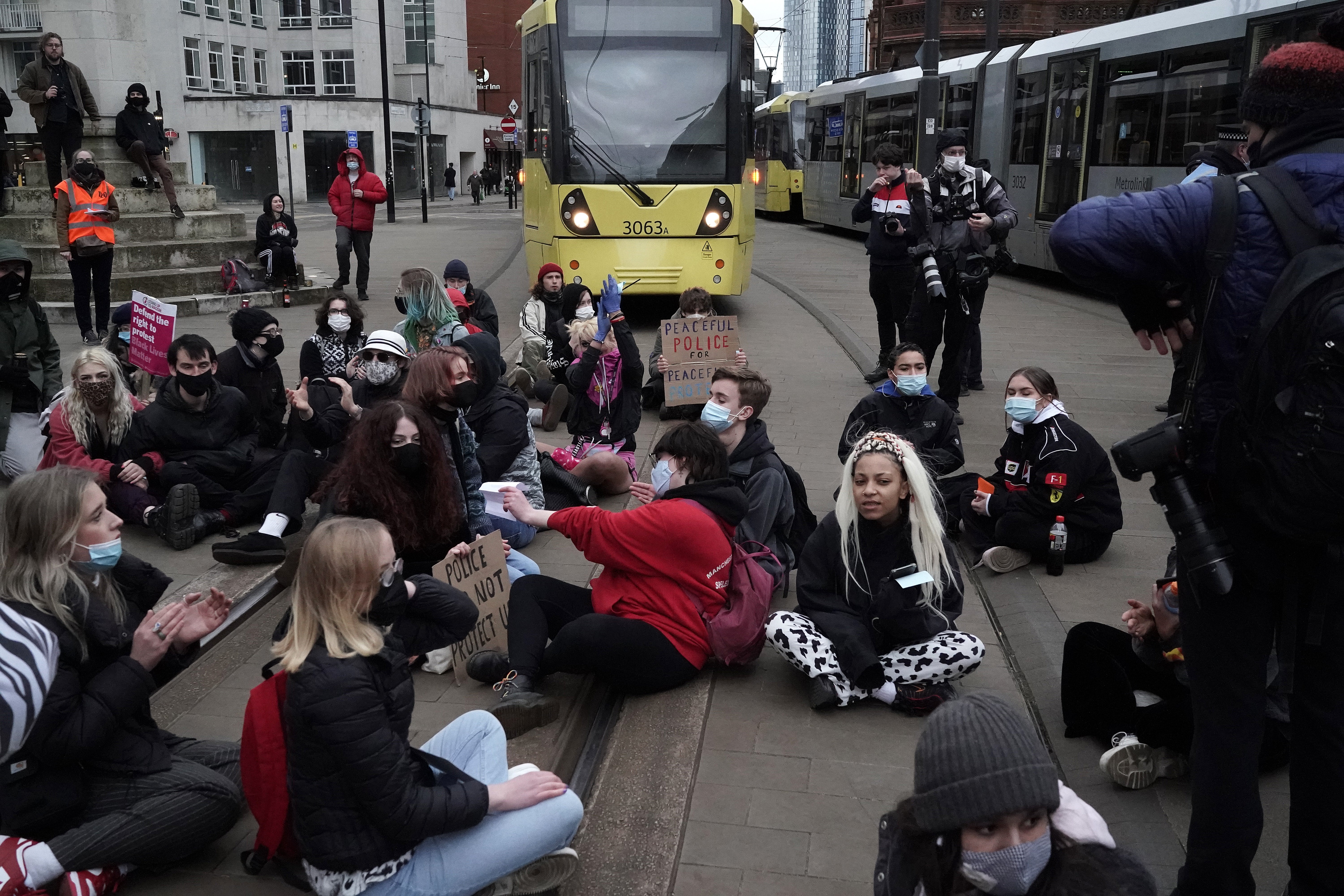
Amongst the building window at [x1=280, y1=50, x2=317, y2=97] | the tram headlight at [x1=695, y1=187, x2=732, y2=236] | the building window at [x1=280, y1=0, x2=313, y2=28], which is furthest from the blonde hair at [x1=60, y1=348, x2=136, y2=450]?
the building window at [x1=280, y1=0, x2=313, y2=28]

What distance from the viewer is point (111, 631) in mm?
3301

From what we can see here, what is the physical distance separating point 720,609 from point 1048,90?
1543 cm

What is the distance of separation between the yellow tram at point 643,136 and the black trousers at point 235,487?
6.12 m

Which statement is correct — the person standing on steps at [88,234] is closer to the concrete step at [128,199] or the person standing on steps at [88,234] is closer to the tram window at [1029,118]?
the concrete step at [128,199]

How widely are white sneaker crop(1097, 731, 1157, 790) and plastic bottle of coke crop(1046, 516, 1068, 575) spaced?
222cm

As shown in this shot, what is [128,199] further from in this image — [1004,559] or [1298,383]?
[1298,383]

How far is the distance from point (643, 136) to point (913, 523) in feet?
30.4

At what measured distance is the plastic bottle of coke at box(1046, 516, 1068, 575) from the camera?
6.12 m

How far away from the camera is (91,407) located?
22.2 feet

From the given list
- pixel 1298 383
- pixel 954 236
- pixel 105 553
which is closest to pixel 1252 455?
pixel 1298 383

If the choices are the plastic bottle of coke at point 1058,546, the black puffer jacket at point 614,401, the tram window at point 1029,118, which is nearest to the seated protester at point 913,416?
the plastic bottle of coke at point 1058,546

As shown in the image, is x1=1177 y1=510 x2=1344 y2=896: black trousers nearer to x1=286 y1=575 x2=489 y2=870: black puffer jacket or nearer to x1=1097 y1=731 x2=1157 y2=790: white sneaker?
x1=1097 y1=731 x2=1157 y2=790: white sneaker

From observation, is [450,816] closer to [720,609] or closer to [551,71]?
[720,609]

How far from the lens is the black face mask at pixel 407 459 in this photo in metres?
4.97
